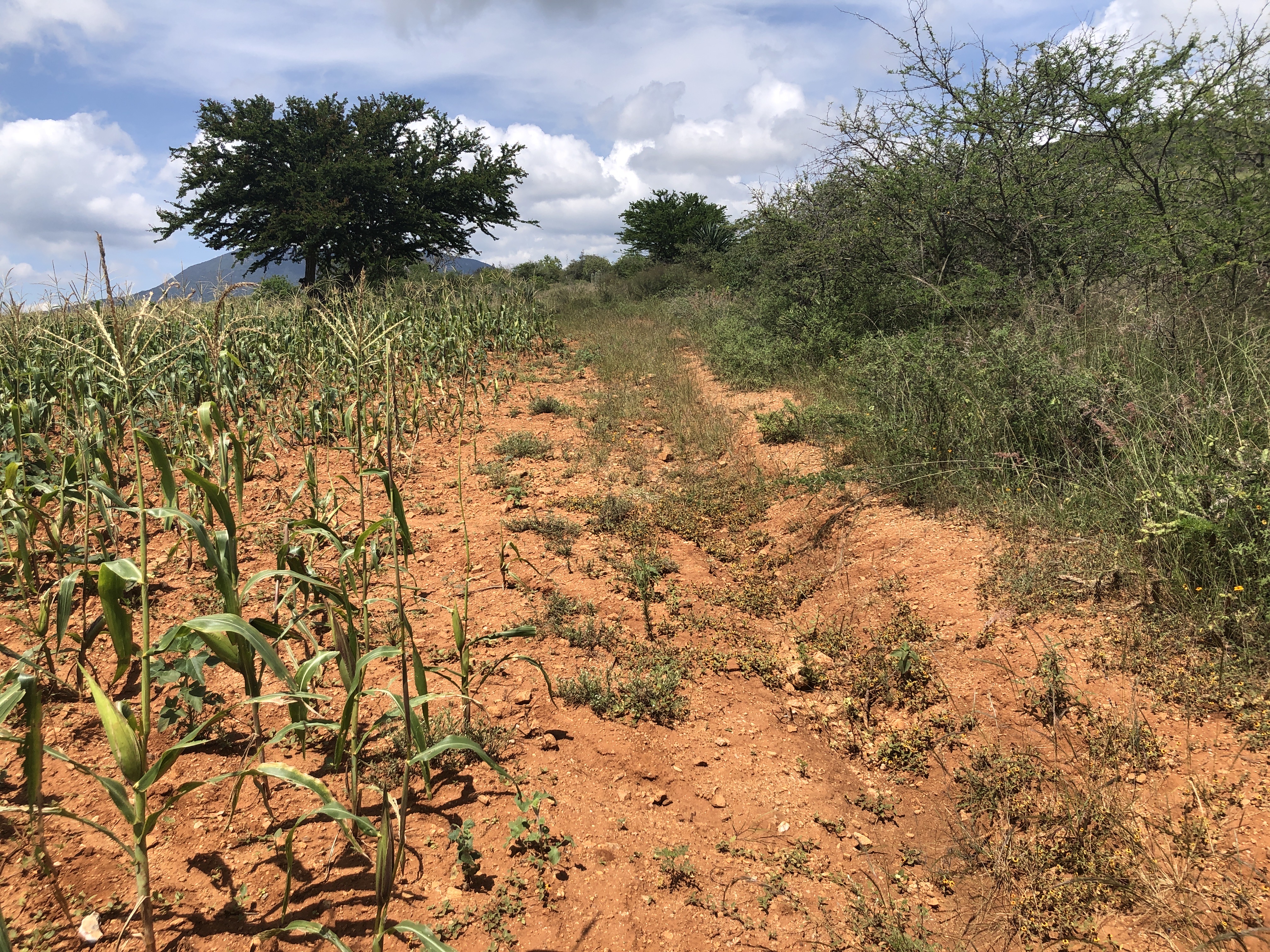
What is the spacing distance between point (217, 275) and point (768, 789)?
8292 millimetres

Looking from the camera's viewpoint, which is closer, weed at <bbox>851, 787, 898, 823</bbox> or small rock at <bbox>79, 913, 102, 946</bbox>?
small rock at <bbox>79, 913, 102, 946</bbox>

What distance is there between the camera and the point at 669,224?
27.1 metres

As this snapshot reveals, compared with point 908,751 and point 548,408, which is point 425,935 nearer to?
point 908,751

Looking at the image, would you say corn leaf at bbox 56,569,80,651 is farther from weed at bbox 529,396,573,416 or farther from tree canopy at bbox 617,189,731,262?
tree canopy at bbox 617,189,731,262

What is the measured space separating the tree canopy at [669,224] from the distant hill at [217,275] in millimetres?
8515

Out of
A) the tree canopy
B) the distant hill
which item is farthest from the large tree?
the tree canopy

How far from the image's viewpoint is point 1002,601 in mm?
3283

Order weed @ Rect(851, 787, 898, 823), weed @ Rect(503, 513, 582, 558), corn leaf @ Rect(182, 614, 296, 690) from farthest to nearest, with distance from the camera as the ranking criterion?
1. weed @ Rect(503, 513, 582, 558)
2. weed @ Rect(851, 787, 898, 823)
3. corn leaf @ Rect(182, 614, 296, 690)

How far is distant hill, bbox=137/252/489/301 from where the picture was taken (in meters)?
3.45

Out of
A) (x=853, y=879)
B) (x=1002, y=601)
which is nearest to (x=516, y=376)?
(x=1002, y=601)

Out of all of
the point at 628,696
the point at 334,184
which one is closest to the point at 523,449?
the point at 628,696

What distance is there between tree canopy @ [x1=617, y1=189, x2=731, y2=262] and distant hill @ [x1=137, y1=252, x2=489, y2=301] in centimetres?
852

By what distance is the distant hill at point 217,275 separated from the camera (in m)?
3.45

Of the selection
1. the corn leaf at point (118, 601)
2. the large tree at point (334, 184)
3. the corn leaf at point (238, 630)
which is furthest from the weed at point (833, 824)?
the large tree at point (334, 184)
